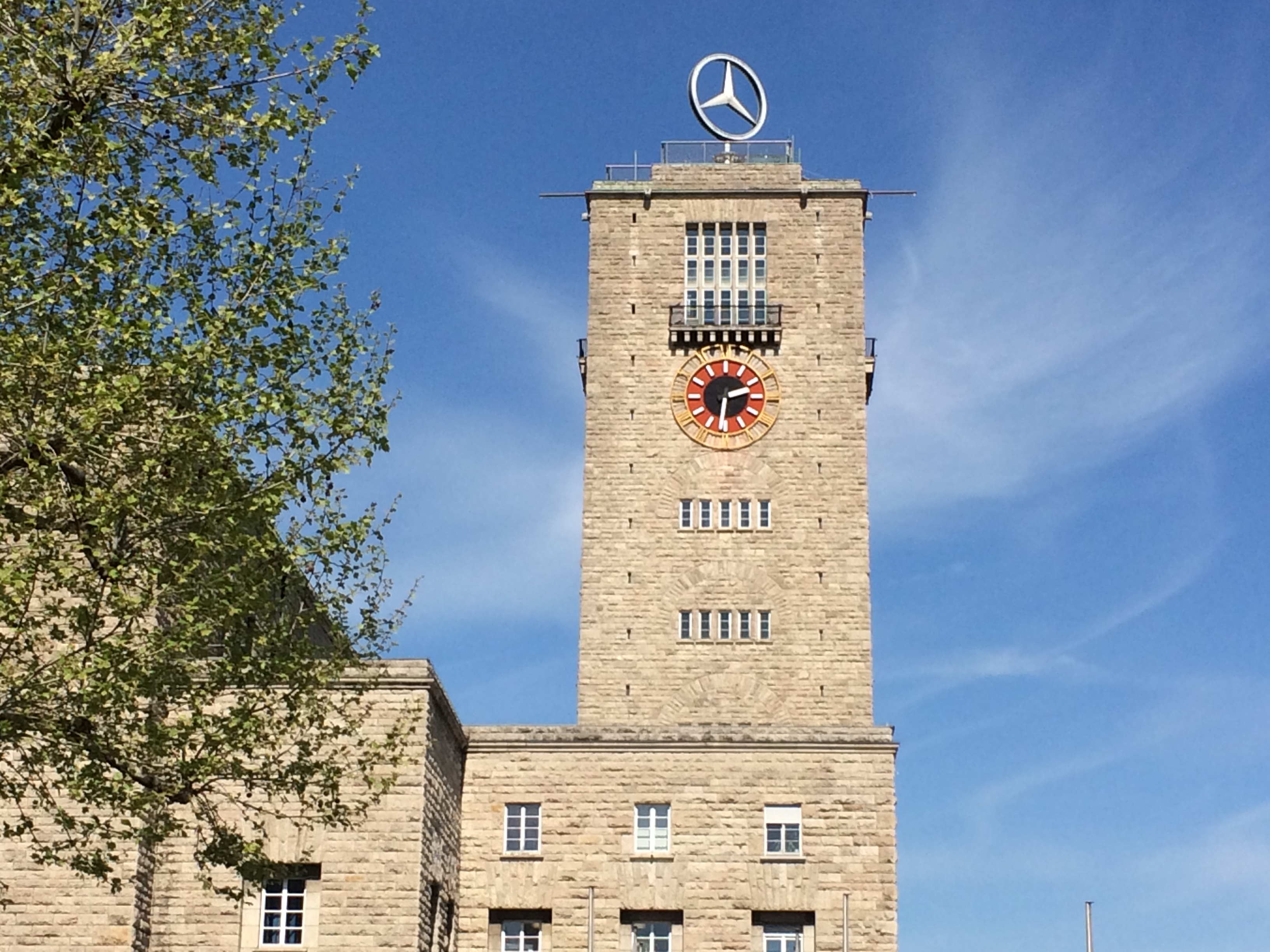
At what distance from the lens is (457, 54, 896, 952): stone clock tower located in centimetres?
4144

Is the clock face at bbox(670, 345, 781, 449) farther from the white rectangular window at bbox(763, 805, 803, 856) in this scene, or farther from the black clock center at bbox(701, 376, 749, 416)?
the white rectangular window at bbox(763, 805, 803, 856)

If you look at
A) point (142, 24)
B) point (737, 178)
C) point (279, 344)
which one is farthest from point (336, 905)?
point (737, 178)

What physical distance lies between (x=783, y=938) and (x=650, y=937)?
296 cm

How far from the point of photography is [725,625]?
55.5m

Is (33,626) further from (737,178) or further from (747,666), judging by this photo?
(737,178)

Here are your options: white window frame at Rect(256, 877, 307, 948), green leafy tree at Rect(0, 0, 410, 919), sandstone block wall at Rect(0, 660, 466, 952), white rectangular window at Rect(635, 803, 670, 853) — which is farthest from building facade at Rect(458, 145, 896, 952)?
green leafy tree at Rect(0, 0, 410, 919)

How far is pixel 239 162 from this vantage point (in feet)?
80.0

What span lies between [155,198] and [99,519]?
14.6ft

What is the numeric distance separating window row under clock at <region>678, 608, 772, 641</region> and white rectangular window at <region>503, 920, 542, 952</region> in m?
15.2

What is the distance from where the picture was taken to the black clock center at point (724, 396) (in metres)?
58.0

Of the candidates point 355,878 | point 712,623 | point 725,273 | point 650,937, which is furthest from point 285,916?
point 725,273

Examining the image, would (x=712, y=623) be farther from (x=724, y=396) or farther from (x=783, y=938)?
(x=783, y=938)

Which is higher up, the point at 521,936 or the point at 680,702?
the point at 680,702

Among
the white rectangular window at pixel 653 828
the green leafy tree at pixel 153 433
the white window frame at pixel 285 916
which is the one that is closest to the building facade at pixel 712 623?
the white rectangular window at pixel 653 828
